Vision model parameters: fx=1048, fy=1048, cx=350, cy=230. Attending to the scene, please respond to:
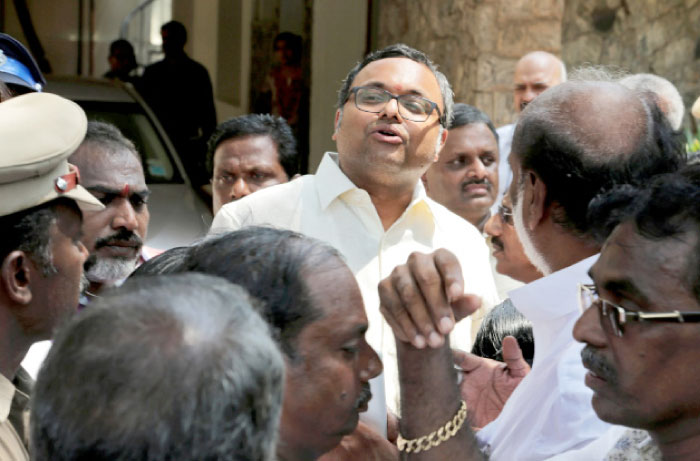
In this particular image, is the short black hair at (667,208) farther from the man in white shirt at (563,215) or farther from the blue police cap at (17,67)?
the blue police cap at (17,67)

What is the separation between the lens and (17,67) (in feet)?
10.7

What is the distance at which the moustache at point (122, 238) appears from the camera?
3535 mm

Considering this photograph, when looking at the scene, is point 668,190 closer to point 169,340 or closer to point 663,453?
point 663,453

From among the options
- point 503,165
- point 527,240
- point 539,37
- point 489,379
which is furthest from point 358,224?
point 539,37

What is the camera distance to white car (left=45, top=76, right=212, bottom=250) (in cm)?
636

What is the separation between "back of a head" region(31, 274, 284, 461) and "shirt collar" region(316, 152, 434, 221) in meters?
2.27

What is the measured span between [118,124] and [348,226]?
3.79m

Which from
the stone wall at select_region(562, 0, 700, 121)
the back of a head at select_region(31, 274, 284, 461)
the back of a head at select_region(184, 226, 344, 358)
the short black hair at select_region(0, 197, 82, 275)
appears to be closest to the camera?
the back of a head at select_region(31, 274, 284, 461)

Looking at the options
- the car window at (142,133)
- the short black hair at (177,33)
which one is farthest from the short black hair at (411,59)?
the short black hair at (177,33)

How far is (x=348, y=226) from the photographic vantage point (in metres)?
3.50

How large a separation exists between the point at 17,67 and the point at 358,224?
1.20m

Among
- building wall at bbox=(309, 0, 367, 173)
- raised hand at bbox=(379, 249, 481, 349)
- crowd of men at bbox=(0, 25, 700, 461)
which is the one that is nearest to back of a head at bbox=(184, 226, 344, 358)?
crowd of men at bbox=(0, 25, 700, 461)

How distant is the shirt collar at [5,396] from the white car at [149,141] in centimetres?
417

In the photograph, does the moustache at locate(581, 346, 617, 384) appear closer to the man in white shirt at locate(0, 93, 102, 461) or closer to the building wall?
the man in white shirt at locate(0, 93, 102, 461)
